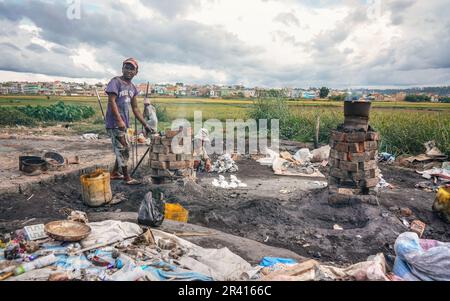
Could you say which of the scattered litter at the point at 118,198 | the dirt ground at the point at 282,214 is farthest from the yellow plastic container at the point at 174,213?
the scattered litter at the point at 118,198

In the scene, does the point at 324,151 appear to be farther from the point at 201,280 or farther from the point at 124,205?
the point at 201,280

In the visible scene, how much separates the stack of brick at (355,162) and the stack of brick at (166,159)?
104 inches

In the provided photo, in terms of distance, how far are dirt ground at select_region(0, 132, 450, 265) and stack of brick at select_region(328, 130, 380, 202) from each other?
1.03 feet

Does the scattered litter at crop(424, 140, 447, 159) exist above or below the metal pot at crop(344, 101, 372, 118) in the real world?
below

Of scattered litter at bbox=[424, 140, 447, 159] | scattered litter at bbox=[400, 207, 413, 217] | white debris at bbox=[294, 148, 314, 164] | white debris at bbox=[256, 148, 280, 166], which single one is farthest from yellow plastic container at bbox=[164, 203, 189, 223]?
scattered litter at bbox=[424, 140, 447, 159]

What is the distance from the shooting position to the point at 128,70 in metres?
5.84

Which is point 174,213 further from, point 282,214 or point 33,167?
point 33,167

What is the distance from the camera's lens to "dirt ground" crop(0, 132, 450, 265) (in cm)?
440

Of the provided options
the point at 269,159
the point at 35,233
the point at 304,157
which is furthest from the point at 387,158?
the point at 35,233

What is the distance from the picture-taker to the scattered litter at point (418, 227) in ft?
15.6

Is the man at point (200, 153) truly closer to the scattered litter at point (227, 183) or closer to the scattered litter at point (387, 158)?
the scattered litter at point (227, 183)

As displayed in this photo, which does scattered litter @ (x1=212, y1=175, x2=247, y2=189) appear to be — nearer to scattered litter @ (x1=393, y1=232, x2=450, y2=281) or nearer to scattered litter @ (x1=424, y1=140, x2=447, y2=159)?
scattered litter @ (x1=393, y1=232, x2=450, y2=281)
